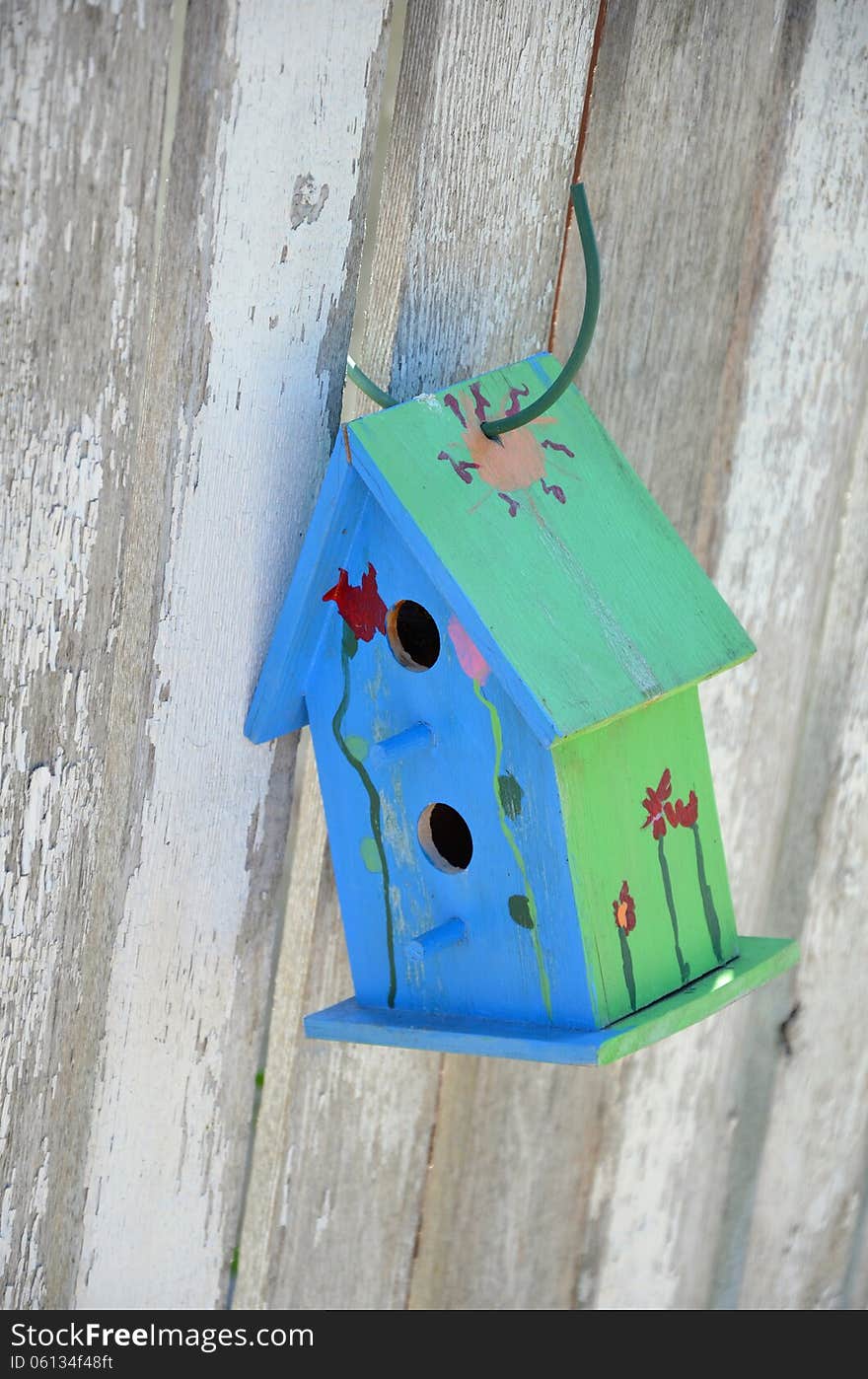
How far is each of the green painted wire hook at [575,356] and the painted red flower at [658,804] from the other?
0.31 metres

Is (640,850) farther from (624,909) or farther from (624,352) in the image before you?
(624,352)

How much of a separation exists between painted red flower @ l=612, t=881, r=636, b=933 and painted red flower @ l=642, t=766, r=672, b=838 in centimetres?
6

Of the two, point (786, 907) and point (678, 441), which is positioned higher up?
point (678, 441)

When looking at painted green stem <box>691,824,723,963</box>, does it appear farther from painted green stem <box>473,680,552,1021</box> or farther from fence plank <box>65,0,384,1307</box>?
fence plank <box>65,0,384,1307</box>

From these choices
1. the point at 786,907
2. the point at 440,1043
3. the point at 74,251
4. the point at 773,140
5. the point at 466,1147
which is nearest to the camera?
the point at 74,251

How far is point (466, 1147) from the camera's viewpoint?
1.58m

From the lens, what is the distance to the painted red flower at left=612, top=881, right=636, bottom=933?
108cm

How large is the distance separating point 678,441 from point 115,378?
64 cm

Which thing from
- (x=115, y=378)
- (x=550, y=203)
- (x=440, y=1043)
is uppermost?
(x=550, y=203)

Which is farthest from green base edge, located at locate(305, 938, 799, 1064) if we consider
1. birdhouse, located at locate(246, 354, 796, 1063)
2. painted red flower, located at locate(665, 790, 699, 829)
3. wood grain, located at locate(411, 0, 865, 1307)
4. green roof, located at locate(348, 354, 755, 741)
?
wood grain, located at locate(411, 0, 865, 1307)

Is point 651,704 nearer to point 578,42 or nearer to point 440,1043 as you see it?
point 440,1043

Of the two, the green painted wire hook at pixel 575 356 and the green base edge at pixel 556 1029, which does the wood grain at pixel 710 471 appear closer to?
the green painted wire hook at pixel 575 356

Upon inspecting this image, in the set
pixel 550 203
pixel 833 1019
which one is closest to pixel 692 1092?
pixel 833 1019

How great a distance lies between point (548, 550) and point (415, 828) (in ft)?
0.79
